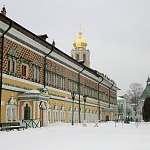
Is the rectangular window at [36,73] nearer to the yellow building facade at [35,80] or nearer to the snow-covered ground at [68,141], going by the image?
the yellow building facade at [35,80]

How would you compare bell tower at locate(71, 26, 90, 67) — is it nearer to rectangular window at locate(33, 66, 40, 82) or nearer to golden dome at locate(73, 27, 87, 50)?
golden dome at locate(73, 27, 87, 50)

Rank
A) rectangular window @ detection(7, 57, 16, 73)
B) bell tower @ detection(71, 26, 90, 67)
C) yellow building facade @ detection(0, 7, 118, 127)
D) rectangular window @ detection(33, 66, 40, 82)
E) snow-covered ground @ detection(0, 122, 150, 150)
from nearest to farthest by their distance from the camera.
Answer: snow-covered ground @ detection(0, 122, 150, 150), yellow building facade @ detection(0, 7, 118, 127), rectangular window @ detection(7, 57, 16, 73), rectangular window @ detection(33, 66, 40, 82), bell tower @ detection(71, 26, 90, 67)

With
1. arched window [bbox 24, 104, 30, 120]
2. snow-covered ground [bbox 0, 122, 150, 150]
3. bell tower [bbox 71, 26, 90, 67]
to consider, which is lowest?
snow-covered ground [bbox 0, 122, 150, 150]

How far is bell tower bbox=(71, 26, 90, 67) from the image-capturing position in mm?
53844

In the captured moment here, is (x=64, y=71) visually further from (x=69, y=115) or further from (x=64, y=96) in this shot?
(x=69, y=115)

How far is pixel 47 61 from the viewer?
24.6m

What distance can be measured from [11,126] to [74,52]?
123ft

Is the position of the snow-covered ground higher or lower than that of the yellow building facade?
lower

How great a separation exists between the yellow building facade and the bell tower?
19522mm

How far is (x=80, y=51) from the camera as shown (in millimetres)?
54312

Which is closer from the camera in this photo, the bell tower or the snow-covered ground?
the snow-covered ground

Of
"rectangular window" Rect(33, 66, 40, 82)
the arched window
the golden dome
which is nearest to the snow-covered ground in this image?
the arched window

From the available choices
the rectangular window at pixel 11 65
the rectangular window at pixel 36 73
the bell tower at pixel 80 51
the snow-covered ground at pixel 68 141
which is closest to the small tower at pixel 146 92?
the bell tower at pixel 80 51

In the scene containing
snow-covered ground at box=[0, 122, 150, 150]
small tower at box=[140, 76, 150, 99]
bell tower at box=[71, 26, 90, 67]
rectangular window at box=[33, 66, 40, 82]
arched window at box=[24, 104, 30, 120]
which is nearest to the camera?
snow-covered ground at box=[0, 122, 150, 150]
